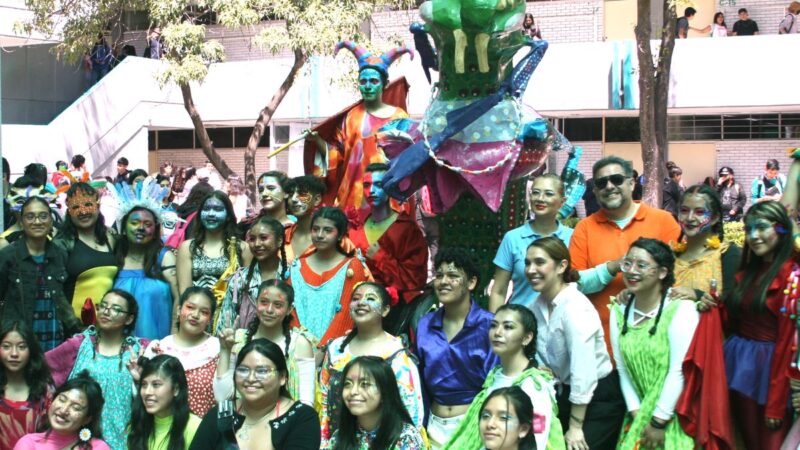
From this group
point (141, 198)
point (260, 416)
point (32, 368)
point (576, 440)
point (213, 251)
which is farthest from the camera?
point (141, 198)

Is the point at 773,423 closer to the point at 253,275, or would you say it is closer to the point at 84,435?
the point at 253,275

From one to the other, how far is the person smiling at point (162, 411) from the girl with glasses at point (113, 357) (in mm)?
466

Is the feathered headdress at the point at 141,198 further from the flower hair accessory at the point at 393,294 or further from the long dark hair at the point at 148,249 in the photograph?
the flower hair accessory at the point at 393,294

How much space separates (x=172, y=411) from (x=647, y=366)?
84.9 inches

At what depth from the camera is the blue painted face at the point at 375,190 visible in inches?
251

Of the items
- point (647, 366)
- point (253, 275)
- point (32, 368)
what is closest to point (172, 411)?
point (32, 368)

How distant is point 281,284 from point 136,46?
18760 millimetres

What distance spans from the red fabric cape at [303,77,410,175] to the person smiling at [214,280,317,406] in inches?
73.3

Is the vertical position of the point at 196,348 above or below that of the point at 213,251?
below

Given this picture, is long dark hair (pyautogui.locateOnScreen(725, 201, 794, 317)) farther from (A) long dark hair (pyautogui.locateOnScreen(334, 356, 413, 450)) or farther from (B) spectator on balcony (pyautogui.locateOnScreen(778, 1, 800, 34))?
(B) spectator on balcony (pyautogui.locateOnScreen(778, 1, 800, 34))

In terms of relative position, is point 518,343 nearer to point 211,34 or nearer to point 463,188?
point 463,188

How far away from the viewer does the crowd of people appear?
15.9 ft

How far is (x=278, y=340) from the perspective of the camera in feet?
18.0

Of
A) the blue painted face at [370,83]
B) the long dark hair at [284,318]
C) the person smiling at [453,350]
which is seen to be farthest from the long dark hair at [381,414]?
the blue painted face at [370,83]
